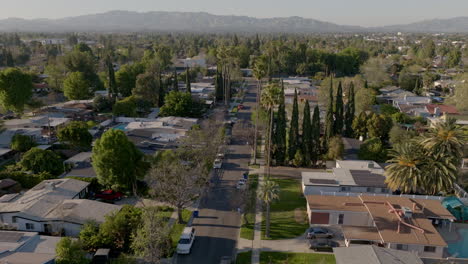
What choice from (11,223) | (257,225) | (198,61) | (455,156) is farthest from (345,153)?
(198,61)

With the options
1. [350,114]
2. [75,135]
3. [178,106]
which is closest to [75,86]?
[178,106]

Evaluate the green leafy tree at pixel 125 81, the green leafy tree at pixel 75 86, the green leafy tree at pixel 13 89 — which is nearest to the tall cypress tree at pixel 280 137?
the green leafy tree at pixel 13 89

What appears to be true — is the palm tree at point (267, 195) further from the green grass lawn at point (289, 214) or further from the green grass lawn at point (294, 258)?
the green grass lawn at point (294, 258)

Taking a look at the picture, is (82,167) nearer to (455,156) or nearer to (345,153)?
(345,153)

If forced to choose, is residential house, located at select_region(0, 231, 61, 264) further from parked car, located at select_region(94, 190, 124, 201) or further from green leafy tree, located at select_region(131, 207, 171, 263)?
parked car, located at select_region(94, 190, 124, 201)

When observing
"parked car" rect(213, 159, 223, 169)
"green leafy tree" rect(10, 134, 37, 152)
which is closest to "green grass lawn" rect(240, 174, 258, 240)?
"parked car" rect(213, 159, 223, 169)

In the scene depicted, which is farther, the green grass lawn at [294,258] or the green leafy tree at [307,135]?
the green leafy tree at [307,135]
